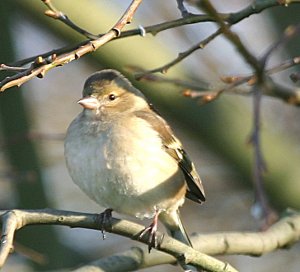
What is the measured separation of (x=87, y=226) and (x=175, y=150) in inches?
53.5

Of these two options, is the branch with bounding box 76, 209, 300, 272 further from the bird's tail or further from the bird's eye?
the bird's eye

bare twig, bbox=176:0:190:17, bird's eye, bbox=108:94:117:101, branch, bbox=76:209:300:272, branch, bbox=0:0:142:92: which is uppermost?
bird's eye, bbox=108:94:117:101

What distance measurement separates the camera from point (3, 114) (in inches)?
287

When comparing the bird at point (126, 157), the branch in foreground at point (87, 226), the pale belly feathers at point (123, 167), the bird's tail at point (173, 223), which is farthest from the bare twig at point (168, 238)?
the bird's tail at point (173, 223)

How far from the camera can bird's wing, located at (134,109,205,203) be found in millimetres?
5613

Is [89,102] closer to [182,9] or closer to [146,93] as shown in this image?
[182,9]

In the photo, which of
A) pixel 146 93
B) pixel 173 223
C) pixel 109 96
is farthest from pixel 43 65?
pixel 146 93

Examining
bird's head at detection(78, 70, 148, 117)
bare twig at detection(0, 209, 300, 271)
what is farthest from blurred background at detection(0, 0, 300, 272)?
bare twig at detection(0, 209, 300, 271)

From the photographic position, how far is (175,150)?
5.71 metres

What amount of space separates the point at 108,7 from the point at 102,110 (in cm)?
191

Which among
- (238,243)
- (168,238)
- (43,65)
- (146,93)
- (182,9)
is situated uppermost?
(146,93)

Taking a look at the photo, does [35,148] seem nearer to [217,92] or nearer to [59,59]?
[217,92]

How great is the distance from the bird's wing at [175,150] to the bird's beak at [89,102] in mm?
242

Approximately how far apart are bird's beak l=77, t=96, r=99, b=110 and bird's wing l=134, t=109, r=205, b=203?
0.80 ft
